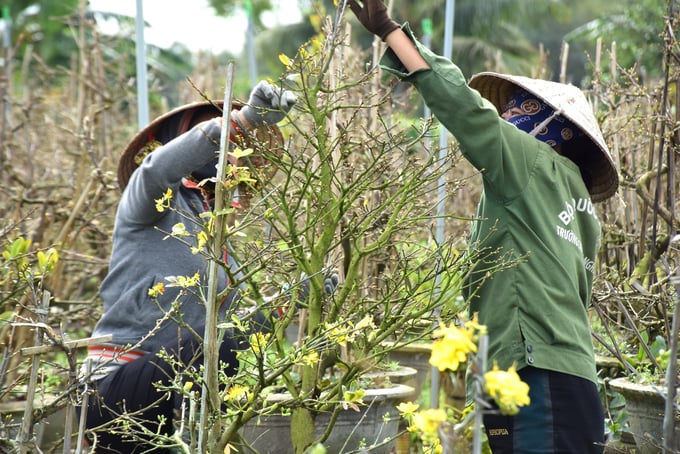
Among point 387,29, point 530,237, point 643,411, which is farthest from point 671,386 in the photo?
point 643,411

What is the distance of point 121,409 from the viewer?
2.87 metres

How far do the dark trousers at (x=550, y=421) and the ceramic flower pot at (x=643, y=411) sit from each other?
1.12 m

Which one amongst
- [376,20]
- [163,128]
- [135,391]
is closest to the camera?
[376,20]

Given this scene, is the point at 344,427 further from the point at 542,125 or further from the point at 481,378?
the point at 481,378

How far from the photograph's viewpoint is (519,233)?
2.39 metres

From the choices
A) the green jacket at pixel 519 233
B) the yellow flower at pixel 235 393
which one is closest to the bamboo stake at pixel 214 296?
the yellow flower at pixel 235 393

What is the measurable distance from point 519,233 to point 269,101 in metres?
0.82

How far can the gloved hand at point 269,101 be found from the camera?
248 cm

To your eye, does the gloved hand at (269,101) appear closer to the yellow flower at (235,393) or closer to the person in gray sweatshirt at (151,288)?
the person in gray sweatshirt at (151,288)

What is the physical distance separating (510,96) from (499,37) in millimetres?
23282

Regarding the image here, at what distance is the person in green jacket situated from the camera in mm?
2215

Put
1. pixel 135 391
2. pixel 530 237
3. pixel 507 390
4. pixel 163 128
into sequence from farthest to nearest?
pixel 163 128 < pixel 135 391 < pixel 530 237 < pixel 507 390

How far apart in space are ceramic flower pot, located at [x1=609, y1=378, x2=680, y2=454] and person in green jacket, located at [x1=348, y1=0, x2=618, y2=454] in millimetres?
1011

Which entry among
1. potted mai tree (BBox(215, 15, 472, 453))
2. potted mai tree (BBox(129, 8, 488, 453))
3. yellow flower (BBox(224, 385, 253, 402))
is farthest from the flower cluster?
yellow flower (BBox(224, 385, 253, 402))
